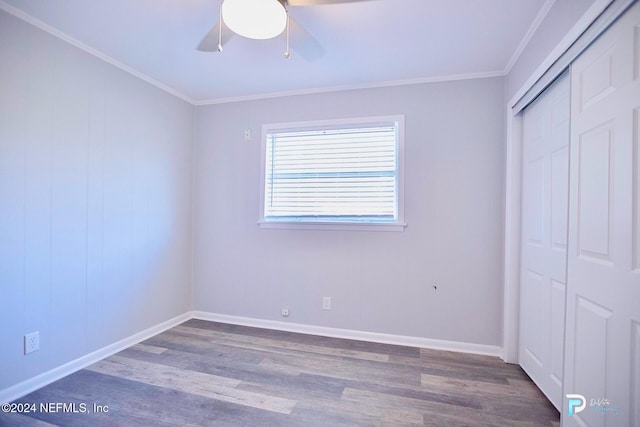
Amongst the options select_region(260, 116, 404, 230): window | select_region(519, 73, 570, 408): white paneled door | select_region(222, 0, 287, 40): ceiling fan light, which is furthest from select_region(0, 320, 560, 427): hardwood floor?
select_region(222, 0, 287, 40): ceiling fan light

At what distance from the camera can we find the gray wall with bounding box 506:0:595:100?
1.50 meters

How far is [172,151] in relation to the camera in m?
3.16

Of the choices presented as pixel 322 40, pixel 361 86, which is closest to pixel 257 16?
pixel 322 40

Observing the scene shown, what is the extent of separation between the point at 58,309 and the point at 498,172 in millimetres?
3711

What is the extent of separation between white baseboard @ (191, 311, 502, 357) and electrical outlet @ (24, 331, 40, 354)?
59.2 inches

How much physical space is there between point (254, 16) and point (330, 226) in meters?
1.95

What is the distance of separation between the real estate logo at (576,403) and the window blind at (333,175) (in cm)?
171

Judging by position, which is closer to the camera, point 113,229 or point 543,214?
point 543,214

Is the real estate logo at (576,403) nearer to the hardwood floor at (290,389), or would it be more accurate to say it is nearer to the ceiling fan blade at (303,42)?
the hardwood floor at (290,389)

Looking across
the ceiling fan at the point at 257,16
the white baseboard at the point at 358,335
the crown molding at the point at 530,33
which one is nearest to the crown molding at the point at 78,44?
the ceiling fan at the point at 257,16

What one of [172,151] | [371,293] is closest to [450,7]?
[371,293]

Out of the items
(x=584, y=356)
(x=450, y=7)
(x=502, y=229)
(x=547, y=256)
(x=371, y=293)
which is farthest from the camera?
(x=371, y=293)

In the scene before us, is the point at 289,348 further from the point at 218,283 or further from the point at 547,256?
the point at 547,256

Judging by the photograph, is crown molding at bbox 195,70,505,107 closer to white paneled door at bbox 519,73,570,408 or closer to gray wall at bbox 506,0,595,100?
gray wall at bbox 506,0,595,100
